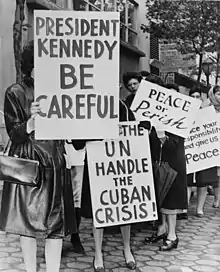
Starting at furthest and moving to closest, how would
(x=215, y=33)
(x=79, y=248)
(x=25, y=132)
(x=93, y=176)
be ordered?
(x=215, y=33)
(x=79, y=248)
(x=93, y=176)
(x=25, y=132)

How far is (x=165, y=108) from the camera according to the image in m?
4.47

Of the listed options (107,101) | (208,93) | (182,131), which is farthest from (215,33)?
(107,101)

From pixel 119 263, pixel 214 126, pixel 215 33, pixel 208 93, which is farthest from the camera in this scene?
pixel 215 33

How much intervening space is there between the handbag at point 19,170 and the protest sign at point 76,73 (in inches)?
8.2

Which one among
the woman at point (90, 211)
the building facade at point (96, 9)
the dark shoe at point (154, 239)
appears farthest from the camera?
the building facade at point (96, 9)

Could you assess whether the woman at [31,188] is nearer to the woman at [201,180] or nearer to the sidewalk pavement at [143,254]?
the sidewalk pavement at [143,254]

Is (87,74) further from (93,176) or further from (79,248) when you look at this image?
(79,248)

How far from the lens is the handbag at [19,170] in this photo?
10.6ft

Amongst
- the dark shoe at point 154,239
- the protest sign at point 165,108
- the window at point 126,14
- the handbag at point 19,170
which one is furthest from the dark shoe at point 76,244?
the window at point 126,14

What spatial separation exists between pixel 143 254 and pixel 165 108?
4.61ft

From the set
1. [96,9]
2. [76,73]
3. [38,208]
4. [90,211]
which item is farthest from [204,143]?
[96,9]

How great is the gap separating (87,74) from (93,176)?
878 millimetres

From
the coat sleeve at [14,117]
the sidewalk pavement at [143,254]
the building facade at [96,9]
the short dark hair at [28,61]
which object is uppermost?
the building facade at [96,9]

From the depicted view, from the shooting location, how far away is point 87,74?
132 inches
